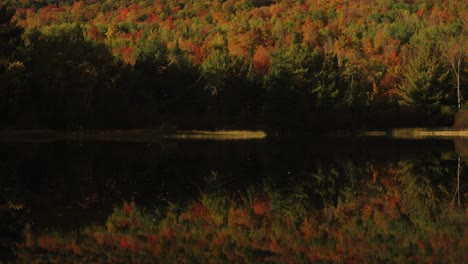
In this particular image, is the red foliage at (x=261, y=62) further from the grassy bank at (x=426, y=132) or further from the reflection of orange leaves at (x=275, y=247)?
the reflection of orange leaves at (x=275, y=247)

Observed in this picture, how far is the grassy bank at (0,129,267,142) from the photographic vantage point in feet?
173

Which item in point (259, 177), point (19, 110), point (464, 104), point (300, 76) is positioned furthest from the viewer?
point (464, 104)

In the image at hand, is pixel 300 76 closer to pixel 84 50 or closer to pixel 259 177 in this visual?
pixel 84 50

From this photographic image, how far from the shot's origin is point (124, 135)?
57844mm

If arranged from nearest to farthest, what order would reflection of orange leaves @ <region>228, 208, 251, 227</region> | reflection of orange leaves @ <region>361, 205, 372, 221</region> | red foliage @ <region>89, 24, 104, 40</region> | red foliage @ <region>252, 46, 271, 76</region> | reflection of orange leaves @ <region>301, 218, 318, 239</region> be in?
reflection of orange leaves @ <region>301, 218, 318, 239</region> → reflection of orange leaves @ <region>228, 208, 251, 227</region> → reflection of orange leaves @ <region>361, 205, 372, 221</region> → red foliage @ <region>252, 46, 271, 76</region> → red foliage @ <region>89, 24, 104, 40</region>

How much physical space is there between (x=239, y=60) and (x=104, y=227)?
60858mm

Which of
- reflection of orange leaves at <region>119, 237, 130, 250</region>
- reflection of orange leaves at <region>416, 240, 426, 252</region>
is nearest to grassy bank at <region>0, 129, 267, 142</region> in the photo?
reflection of orange leaves at <region>119, 237, 130, 250</region>

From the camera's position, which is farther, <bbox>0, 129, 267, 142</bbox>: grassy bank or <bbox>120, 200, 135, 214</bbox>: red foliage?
<bbox>0, 129, 267, 142</bbox>: grassy bank

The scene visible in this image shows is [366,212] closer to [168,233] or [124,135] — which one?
[168,233]

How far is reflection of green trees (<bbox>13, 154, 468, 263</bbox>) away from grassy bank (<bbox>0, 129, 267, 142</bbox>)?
36.6 m

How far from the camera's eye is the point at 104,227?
42.0ft

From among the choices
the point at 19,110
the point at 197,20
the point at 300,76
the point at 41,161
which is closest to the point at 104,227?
the point at 41,161

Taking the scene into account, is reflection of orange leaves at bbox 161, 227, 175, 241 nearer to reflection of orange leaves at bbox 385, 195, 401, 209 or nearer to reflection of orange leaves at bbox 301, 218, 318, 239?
reflection of orange leaves at bbox 301, 218, 318, 239

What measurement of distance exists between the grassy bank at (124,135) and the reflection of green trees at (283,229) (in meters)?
36.6
